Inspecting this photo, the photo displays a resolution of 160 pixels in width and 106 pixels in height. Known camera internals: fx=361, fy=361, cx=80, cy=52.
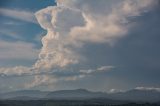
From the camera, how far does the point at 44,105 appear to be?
112 metres

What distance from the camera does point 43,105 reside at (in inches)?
4429

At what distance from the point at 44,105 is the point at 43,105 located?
31.2 inches
